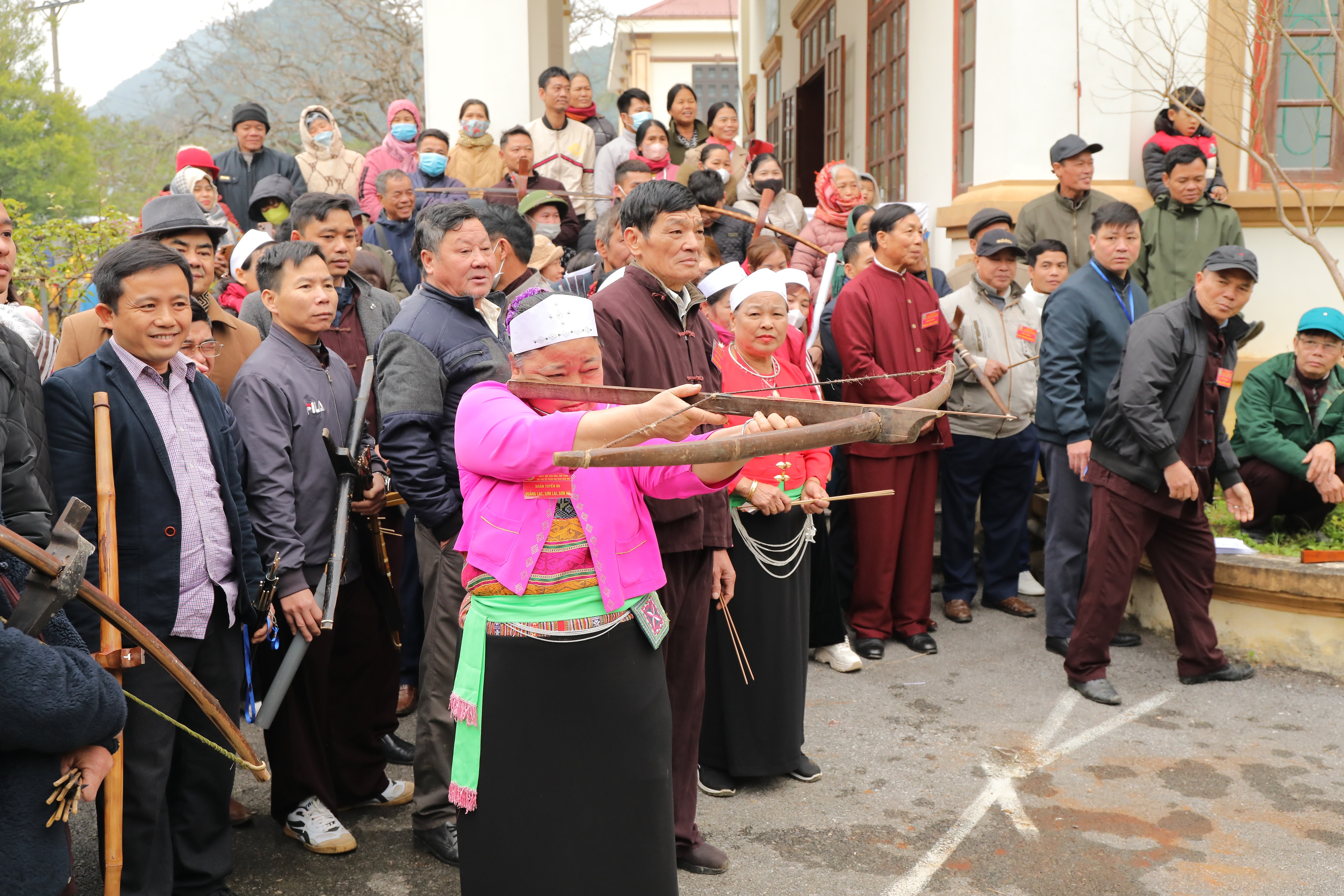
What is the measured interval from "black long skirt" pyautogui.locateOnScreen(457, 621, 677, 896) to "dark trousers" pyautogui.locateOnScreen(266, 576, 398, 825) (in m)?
1.31

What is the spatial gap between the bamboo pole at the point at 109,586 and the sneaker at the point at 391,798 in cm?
115

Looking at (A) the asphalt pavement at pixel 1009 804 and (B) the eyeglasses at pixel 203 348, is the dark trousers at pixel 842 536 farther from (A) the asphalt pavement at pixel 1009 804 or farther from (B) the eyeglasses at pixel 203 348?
(B) the eyeglasses at pixel 203 348

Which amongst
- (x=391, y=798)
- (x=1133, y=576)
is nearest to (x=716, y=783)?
(x=391, y=798)

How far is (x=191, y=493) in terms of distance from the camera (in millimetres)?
3244

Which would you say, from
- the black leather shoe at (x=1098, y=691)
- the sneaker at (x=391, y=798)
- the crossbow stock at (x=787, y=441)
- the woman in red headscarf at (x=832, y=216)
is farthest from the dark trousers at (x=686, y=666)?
the woman in red headscarf at (x=832, y=216)

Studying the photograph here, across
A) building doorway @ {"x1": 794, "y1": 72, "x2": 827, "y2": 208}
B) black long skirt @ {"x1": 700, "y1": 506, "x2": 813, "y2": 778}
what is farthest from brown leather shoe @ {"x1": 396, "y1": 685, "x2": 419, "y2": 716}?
building doorway @ {"x1": 794, "y1": 72, "x2": 827, "y2": 208}

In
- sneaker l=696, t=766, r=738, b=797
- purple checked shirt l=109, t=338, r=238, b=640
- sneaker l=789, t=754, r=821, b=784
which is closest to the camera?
purple checked shirt l=109, t=338, r=238, b=640

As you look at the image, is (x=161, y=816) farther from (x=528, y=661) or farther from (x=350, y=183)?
(x=350, y=183)

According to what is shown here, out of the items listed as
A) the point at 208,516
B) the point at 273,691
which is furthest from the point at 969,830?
the point at 208,516

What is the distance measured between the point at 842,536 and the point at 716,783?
7.97 feet

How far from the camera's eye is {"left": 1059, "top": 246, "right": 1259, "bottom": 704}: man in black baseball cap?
5.20 m

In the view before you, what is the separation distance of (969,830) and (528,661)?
2108 millimetres

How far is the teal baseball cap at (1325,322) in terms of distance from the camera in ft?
20.1

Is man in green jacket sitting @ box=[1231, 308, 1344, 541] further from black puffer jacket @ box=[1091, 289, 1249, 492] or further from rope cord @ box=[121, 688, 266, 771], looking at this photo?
rope cord @ box=[121, 688, 266, 771]
